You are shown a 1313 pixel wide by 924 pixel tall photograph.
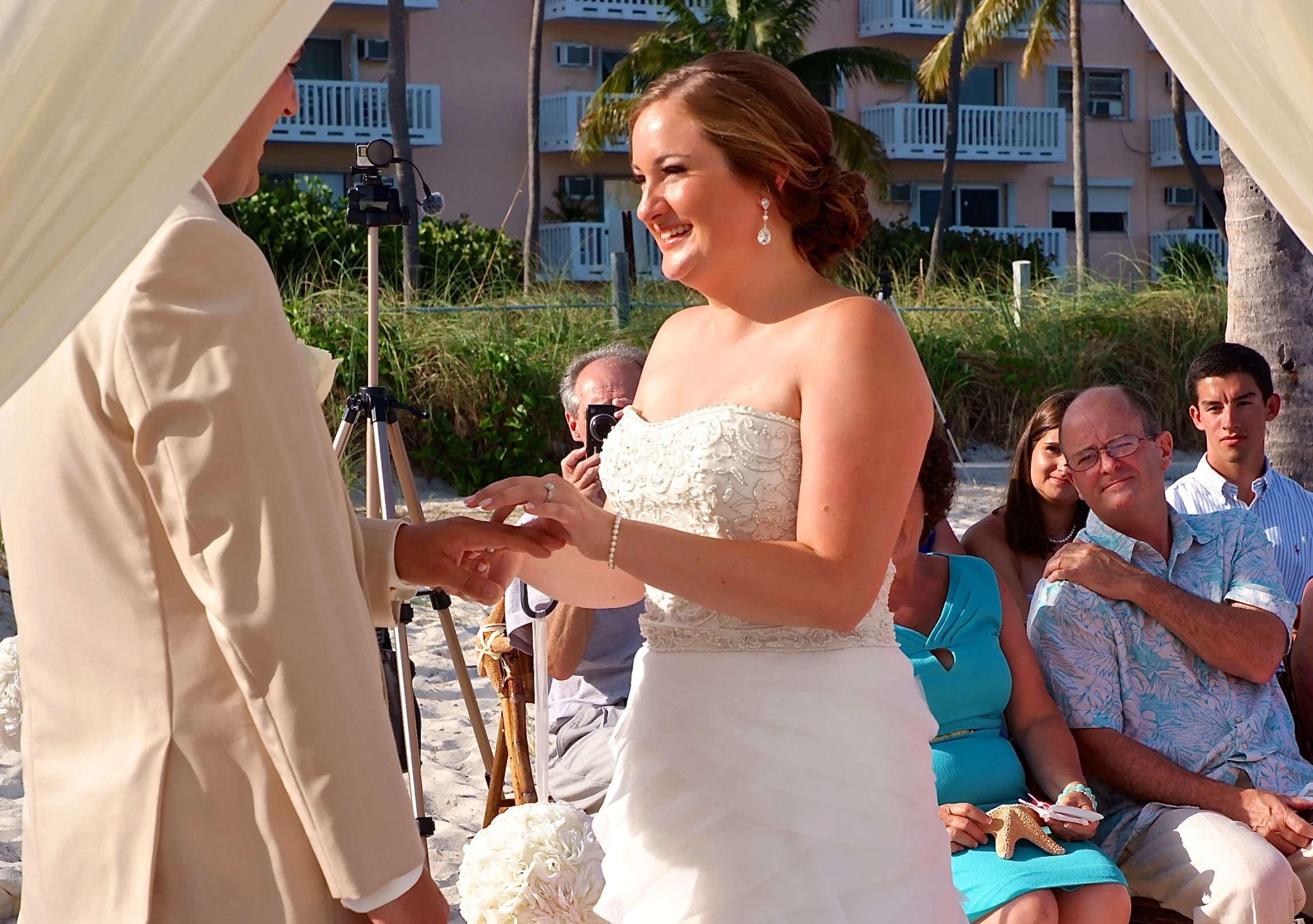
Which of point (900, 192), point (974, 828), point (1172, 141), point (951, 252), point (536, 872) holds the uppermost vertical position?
point (1172, 141)

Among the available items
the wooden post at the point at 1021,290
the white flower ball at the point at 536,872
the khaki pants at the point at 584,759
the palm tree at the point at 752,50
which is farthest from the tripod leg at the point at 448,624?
the palm tree at the point at 752,50

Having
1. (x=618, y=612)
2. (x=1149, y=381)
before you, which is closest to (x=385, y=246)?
(x=1149, y=381)

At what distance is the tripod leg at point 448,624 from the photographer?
4586 millimetres

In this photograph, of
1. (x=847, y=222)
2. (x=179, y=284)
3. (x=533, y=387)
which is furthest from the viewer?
(x=533, y=387)

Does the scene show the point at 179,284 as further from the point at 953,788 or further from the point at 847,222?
the point at 953,788

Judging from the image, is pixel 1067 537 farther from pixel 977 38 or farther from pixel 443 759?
pixel 977 38

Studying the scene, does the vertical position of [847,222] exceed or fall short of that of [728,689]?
it exceeds it

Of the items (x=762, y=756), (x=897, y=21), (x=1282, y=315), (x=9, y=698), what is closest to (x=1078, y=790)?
(x=762, y=756)

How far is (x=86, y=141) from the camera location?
5.71 ft

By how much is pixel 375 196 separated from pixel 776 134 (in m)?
2.37

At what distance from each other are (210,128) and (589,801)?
9.14 feet

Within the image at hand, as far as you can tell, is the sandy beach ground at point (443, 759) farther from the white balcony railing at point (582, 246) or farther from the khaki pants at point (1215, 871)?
the white balcony railing at point (582, 246)

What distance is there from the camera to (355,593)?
1.82 metres

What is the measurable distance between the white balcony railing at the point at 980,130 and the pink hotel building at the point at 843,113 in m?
0.04
